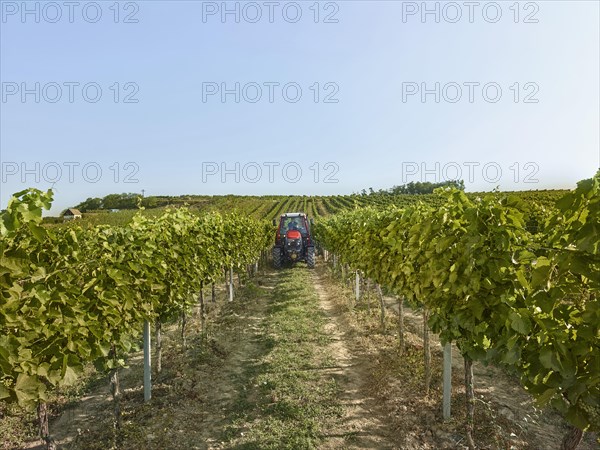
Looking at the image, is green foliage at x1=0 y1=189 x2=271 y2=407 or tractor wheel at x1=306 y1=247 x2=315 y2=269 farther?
tractor wheel at x1=306 y1=247 x2=315 y2=269

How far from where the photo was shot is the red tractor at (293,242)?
17812 millimetres

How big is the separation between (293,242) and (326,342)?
10333 mm

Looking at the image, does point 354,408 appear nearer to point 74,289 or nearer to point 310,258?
point 74,289

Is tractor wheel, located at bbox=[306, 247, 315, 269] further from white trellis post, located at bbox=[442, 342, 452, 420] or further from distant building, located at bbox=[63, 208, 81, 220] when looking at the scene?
distant building, located at bbox=[63, 208, 81, 220]

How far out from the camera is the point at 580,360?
8.07ft

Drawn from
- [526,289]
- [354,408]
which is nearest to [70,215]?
[354,408]

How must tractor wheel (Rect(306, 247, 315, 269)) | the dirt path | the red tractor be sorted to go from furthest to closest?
tractor wheel (Rect(306, 247, 315, 269)) → the red tractor → the dirt path

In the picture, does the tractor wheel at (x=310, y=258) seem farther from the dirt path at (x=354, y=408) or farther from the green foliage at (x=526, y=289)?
the green foliage at (x=526, y=289)

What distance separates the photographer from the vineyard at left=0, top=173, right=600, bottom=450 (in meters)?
2.43

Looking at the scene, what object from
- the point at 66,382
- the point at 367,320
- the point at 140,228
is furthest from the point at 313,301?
the point at 66,382

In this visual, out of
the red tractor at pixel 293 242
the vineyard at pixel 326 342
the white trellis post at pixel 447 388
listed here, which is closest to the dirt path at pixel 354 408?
the vineyard at pixel 326 342

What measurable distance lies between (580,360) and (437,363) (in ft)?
14.0

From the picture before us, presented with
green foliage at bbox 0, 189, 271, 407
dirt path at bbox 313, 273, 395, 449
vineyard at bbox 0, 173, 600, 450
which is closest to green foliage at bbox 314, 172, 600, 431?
vineyard at bbox 0, 173, 600, 450

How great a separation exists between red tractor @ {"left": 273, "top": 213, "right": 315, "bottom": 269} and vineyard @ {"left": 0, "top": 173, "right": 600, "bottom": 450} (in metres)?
10.3
